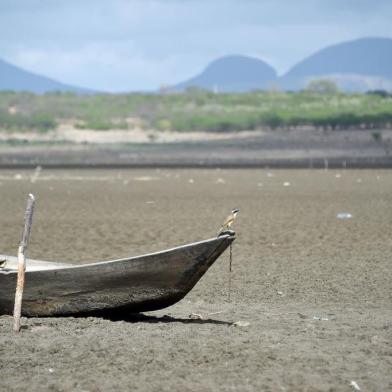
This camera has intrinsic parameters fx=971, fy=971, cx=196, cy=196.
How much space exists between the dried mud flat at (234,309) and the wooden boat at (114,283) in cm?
15

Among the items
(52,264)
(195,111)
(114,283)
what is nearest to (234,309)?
(114,283)

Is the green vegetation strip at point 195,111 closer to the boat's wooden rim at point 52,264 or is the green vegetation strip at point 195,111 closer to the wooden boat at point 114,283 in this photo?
the boat's wooden rim at point 52,264

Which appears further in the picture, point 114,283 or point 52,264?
point 52,264

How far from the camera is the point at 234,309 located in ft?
33.8

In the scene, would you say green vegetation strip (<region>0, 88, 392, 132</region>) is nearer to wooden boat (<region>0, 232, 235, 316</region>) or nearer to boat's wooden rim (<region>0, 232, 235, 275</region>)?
boat's wooden rim (<region>0, 232, 235, 275</region>)

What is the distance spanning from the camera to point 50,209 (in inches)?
883

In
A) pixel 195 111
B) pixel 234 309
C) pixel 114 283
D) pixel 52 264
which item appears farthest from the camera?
pixel 195 111

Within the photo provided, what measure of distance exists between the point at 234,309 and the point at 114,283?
1.73m

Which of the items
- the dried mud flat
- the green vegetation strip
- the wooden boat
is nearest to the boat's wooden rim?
the wooden boat

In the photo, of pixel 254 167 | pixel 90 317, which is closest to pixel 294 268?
pixel 90 317

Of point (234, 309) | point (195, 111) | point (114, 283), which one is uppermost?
point (195, 111)

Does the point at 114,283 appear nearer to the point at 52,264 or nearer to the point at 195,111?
the point at 52,264

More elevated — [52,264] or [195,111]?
[195,111]

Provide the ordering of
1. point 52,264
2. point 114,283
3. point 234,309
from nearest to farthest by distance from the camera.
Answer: point 114,283 < point 52,264 < point 234,309
